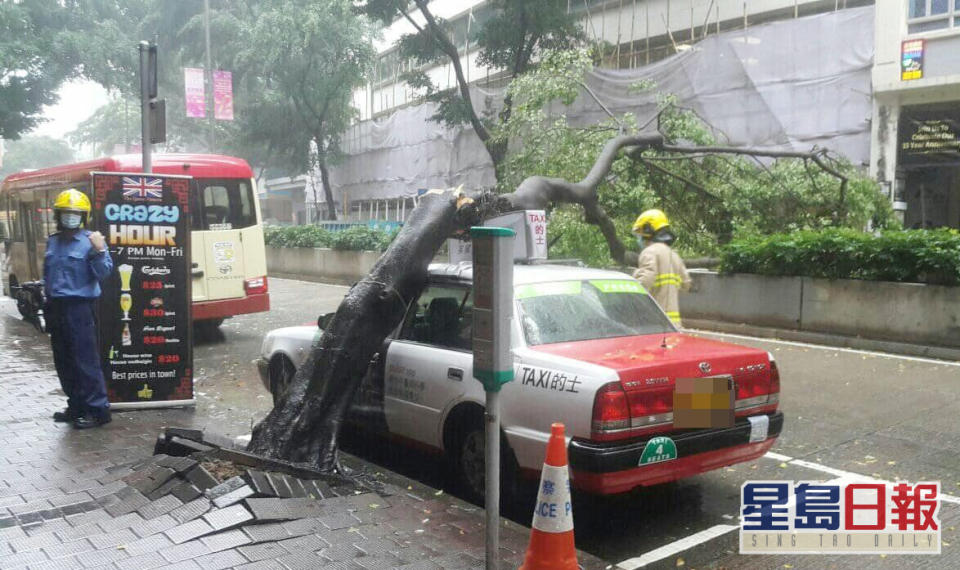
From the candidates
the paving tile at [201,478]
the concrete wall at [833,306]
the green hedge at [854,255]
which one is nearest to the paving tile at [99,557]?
the paving tile at [201,478]

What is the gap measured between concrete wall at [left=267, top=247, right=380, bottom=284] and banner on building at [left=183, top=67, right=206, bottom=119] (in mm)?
5077

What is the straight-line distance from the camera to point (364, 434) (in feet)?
21.8

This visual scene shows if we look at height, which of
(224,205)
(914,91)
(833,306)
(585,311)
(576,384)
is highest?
(914,91)

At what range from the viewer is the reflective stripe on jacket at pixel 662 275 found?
6.91 meters

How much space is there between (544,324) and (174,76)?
1633 inches

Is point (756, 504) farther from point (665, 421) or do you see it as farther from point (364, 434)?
point (364, 434)

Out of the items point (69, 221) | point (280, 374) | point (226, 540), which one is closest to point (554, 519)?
point (226, 540)

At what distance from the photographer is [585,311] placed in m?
5.47

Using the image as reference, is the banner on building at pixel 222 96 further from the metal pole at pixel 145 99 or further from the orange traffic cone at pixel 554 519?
the orange traffic cone at pixel 554 519

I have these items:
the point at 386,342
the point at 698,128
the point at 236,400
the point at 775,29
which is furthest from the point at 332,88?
A: the point at 386,342

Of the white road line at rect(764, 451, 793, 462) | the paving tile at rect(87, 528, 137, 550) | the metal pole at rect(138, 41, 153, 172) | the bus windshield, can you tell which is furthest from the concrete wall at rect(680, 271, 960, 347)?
the paving tile at rect(87, 528, 137, 550)

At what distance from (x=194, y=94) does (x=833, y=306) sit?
66.1 feet

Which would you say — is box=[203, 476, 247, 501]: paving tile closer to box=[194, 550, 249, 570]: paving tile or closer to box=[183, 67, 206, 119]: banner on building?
box=[194, 550, 249, 570]: paving tile

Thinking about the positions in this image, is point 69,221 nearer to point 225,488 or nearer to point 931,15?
point 225,488
